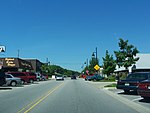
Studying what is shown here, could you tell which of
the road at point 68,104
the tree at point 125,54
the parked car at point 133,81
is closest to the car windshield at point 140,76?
the parked car at point 133,81

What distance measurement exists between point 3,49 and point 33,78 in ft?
59.1

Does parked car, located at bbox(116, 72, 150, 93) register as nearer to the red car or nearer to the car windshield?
the car windshield

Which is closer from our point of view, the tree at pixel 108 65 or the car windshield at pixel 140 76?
the car windshield at pixel 140 76

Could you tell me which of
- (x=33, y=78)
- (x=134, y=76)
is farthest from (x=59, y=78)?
(x=134, y=76)

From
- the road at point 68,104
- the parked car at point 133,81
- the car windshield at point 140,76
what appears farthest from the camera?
the car windshield at point 140,76

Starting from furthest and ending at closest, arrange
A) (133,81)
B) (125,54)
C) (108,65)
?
(108,65) < (125,54) < (133,81)

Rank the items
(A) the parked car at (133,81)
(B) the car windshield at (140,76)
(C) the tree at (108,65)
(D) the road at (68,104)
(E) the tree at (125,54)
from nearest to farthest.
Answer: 1. (D) the road at (68,104)
2. (A) the parked car at (133,81)
3. (B) the car windshield at (140,76)
4. (E) the tree at (125,54)
5. (C) the tree at (108,65)

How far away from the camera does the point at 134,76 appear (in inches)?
941

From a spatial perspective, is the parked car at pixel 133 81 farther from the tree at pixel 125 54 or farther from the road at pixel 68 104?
the tree at pixel 125 54

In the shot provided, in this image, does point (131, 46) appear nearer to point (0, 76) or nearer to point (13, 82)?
point (13, 82)

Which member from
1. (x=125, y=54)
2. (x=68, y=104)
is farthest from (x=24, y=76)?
(x=68, y=104)

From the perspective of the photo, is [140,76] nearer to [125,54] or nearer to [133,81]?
[133,81]

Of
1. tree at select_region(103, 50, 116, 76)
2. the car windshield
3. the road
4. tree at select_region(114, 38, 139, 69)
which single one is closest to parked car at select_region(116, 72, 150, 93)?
the car windshield

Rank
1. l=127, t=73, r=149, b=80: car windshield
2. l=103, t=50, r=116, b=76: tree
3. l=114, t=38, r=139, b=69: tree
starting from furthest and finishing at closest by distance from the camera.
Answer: l=103, t=50, r=116, b=76: tree < l=114, t=38, r=139, b=69: tree < l=127, t=73, r=149, b=80: car windshield
